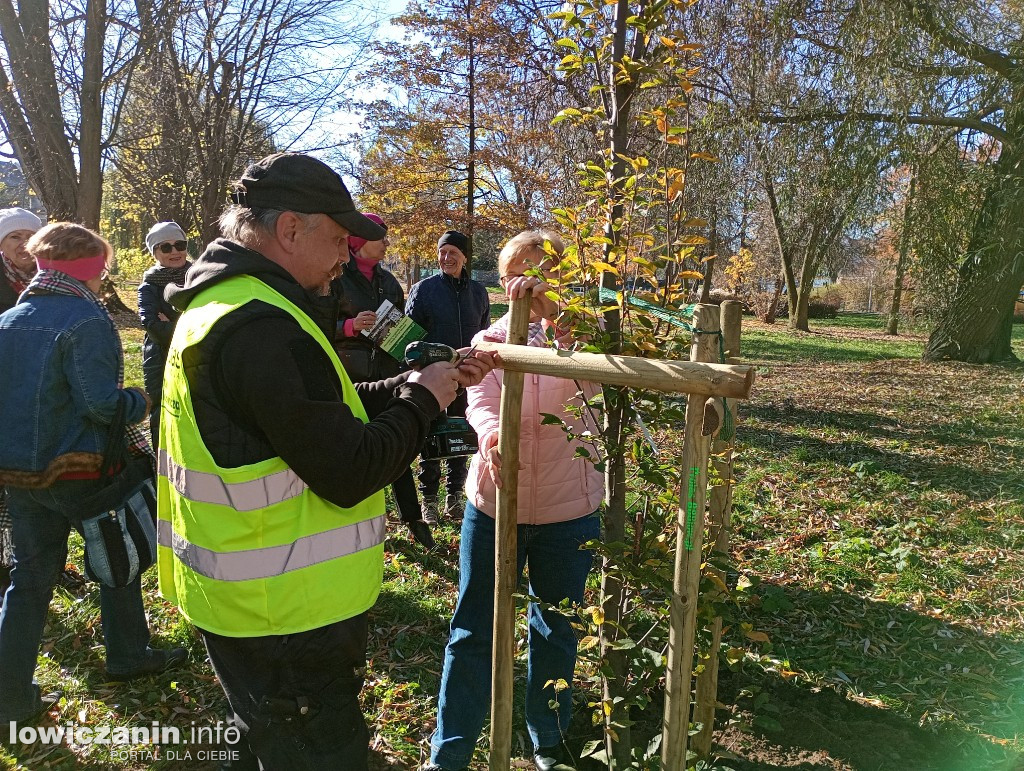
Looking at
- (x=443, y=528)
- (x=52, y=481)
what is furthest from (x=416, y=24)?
(x=52, y=481)

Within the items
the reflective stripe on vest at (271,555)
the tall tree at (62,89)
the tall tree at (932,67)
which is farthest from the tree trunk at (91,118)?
the reflective stripe on vest at (271,555)

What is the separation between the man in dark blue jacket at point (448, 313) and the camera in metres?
4.96

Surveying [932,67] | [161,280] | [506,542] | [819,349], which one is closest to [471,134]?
[932,67]

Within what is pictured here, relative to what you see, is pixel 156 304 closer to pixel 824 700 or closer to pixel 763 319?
pixel 824 700

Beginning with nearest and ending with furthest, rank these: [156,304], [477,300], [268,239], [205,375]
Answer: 1. [205,375]
2. [268,239]
3. [156,304]
4. [477,300]

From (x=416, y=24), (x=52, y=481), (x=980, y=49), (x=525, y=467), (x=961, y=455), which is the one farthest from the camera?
Result: (x=416, y=24)

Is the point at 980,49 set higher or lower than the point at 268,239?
higher

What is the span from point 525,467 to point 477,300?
9.63ft

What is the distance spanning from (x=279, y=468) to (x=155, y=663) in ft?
7.61

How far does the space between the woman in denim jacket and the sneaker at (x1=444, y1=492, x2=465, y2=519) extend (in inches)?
99.2

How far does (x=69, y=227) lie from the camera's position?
2898 mm

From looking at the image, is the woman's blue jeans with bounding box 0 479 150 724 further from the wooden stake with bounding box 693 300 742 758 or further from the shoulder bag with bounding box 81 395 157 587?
the wooden stake with bounding box 693 300 742 758

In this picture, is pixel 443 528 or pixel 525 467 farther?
pixel 443 528

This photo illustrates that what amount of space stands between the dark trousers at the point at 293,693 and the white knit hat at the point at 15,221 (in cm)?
326
